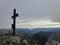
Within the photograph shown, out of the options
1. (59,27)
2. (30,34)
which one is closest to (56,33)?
(59,27)

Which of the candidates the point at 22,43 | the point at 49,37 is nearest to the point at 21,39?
the point at 22,43

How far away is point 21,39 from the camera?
4.84m

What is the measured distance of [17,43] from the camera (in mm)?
4801

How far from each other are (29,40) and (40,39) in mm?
183

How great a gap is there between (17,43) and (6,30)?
0.28m

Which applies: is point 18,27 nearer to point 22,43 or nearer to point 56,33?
point 22,43

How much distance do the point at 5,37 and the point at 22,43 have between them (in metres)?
0.30

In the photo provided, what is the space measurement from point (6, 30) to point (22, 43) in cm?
34

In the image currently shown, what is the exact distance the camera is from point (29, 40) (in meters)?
4.87

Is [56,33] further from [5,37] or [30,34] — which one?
[5,37]

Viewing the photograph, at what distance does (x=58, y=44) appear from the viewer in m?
4.89

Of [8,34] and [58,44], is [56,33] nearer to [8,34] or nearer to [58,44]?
[58,44]

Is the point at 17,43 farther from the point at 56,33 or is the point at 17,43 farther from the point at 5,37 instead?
the point at 56,33

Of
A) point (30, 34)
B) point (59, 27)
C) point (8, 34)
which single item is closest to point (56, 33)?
point (59, 27)
